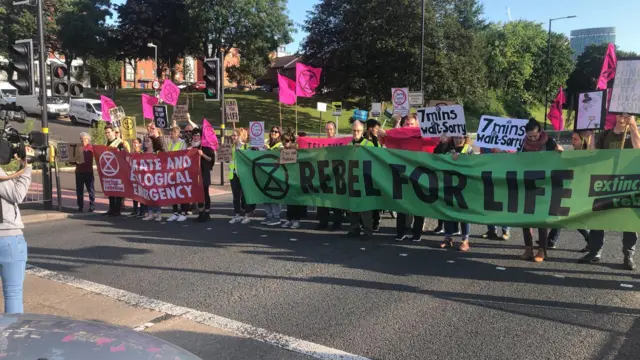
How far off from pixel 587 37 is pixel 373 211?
321 ft

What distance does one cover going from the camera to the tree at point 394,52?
1469 inches

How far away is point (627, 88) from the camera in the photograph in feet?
18.9

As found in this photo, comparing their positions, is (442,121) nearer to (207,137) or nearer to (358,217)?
(358,217)

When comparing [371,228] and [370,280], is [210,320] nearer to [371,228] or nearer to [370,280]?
[370,280]

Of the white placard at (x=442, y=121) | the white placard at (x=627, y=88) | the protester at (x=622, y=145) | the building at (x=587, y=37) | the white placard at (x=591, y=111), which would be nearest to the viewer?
the white placard at (x=627, y=88)

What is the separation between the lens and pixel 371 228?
8.21 m

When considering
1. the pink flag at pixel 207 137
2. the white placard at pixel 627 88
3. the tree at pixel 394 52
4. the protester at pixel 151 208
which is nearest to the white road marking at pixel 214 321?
the protester at pixel 151 208

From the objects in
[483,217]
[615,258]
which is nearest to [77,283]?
[483,217]

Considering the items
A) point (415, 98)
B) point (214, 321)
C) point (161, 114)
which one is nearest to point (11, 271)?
point (214, 321)

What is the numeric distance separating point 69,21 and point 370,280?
5630 cm

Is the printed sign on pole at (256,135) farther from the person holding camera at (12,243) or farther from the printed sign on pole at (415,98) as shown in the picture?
the printed sign on pole at (415,98)

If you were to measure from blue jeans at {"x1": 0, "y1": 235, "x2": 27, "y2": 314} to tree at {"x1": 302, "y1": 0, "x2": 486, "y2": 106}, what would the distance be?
35.1 metres

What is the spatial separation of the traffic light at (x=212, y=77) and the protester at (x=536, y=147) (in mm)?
9154

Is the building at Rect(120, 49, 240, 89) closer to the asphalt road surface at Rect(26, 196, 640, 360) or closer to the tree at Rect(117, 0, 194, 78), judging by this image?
the tree at Rect(117, 0, 194, 78)
